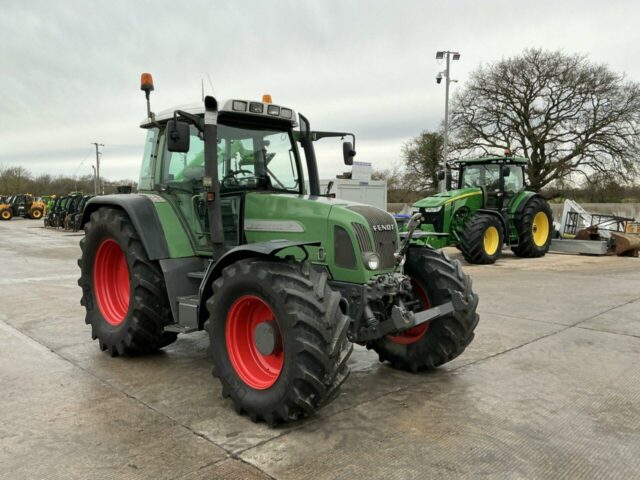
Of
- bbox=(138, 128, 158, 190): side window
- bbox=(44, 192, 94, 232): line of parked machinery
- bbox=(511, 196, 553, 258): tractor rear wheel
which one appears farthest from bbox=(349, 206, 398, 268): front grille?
bbox=(44, 192, 94, 232): line of parked machinery

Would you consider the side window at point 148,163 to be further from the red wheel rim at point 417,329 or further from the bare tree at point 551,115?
the bare tree at point 551,115

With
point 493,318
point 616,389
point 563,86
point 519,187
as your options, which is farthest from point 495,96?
point 616,389

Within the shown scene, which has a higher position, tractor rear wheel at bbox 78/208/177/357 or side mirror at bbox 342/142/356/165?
side mirror at bbox 342/142/356/165

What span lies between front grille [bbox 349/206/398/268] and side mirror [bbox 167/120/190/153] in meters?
1.34

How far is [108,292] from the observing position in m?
5.27

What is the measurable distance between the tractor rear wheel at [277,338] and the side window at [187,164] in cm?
136

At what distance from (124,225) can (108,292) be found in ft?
3.17

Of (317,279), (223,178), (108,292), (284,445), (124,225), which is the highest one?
(223,178)

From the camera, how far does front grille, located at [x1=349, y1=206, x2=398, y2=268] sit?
3846 millimetres

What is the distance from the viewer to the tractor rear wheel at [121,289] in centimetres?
447

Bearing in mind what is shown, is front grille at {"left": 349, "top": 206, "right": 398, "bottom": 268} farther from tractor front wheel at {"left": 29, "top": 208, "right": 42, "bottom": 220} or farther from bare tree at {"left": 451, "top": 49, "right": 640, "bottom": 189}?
tractor front wheel at {"left": 29, "top": 208, "right": 42, "bottom": 220}

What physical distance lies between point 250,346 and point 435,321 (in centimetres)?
154

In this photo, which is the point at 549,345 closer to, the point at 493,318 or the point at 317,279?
the point at 493,318

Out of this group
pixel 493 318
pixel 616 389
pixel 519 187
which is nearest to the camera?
pixel 616 389
